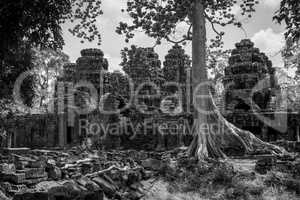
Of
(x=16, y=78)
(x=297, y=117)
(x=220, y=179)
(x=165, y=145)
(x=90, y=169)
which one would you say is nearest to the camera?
(x=220, y=179)

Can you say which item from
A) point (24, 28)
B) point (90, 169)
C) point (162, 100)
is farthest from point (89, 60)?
point (24, 28)

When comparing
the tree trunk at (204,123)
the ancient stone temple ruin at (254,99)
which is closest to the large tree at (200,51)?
the tree trunk at (204,123)

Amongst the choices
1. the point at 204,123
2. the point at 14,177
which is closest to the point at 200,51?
the point at 204,123

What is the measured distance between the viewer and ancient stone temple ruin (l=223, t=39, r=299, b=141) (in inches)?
685

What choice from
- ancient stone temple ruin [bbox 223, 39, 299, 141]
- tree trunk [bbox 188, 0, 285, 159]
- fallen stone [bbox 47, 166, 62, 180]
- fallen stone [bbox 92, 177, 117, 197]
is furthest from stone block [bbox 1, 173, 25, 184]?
ancient stone temple ruin [bbox 223, 39, 299, 141]

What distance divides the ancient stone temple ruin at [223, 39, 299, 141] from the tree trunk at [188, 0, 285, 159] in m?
4.59

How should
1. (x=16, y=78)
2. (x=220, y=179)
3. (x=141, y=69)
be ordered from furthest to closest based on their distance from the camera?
1. (x=141, y=69)
2. (x=16, y=78)
3. (x=220, y=179)

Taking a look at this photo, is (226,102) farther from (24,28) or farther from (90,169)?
(24,28)

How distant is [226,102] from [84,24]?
12.7 meters

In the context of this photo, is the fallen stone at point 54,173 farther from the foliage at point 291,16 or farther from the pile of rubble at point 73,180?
the foliage at point 291,16

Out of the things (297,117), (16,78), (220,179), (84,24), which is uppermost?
(84,24)

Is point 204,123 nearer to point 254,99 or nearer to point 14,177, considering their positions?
point 14,177

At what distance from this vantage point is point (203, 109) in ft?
39.3

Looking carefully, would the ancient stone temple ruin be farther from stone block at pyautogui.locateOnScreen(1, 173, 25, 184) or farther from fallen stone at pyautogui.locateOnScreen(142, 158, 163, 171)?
stone block at pyautogui.locateOnScreen(1, 173, 25, 184)
